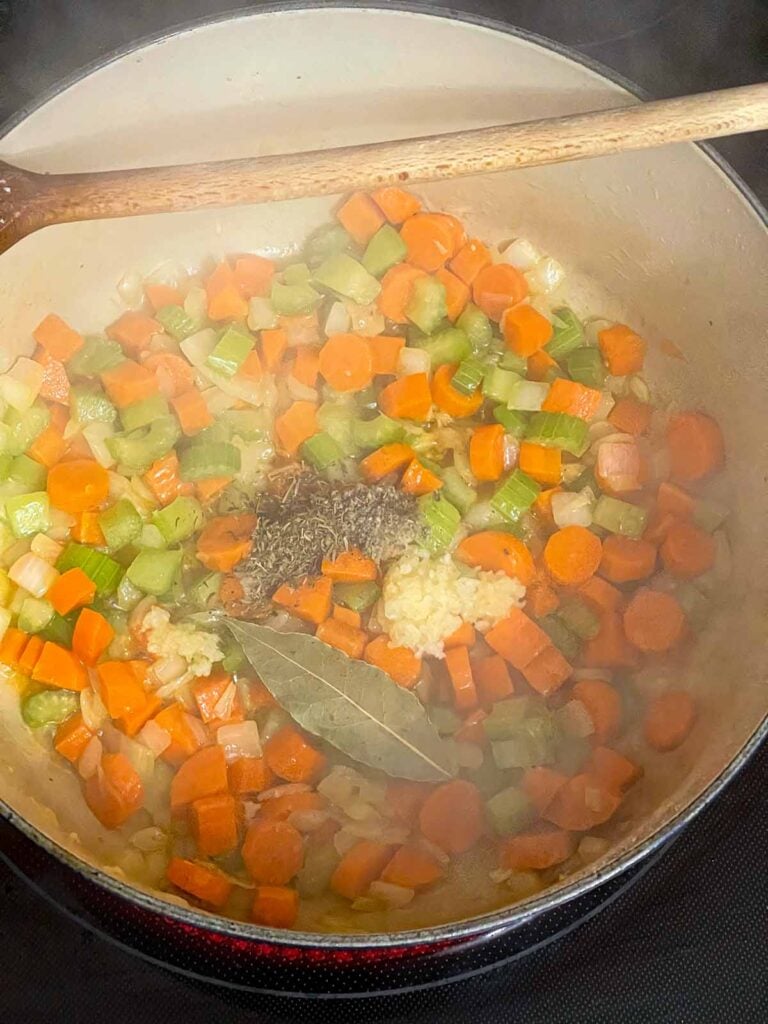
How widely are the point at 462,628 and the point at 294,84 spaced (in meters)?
1.49

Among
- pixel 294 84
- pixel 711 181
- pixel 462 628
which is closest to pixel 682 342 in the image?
pixel 711 181

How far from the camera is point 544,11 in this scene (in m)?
2.75

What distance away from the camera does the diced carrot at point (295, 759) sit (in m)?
2.08

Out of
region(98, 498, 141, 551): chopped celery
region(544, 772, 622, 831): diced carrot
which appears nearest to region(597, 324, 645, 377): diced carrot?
region(544, 772, 622, 831): diced carrot

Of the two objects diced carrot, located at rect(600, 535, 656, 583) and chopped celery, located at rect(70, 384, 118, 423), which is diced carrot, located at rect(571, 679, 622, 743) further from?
chopped celery, located at rect(70, 384, 118, 423)

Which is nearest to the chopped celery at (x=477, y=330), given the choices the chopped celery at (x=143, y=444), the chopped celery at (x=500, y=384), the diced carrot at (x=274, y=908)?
the chopped celery at (x=500, y=384)

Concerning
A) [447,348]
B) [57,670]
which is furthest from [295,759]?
[447,348]

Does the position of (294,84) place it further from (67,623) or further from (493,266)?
(67,623)

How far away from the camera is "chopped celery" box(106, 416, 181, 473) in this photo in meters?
2.34

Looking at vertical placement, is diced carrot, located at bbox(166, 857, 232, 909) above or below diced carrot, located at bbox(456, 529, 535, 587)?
below

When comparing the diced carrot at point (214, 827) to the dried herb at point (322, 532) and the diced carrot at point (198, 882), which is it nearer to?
the diced carrot at point (198, 882)

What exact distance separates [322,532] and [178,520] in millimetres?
379

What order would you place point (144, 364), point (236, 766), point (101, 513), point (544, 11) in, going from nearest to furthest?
point (236, 766) < point (101, 513) < point (144, 364) < point (544, 11)

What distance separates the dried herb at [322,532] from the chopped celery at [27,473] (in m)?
0.57
